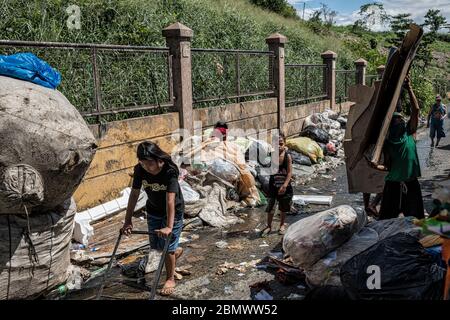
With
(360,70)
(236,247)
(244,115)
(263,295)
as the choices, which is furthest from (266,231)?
(360,70)

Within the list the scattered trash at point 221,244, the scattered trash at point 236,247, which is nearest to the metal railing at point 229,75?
the scattered trash at point 221,244

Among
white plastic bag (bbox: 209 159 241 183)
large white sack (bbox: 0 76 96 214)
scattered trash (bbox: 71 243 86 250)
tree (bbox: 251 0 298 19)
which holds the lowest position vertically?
scattered trash (bbox: 71 243 86 250)

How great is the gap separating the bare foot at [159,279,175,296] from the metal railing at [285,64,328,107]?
886 cm

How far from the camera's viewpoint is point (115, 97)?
6781mm

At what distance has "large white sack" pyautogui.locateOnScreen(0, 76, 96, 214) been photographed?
3.49 meters

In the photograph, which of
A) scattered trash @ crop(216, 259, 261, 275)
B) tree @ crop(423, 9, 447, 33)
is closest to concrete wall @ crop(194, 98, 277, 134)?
scattered trash @ crop(216, 259, 261, 275)

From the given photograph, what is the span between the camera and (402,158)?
15.7 feet

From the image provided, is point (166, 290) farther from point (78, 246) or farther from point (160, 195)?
point (78, 246)

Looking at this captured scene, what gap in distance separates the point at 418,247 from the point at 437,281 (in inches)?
11.7

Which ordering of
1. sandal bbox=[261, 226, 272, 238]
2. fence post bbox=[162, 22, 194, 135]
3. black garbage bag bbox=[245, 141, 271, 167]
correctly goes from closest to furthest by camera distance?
sandal bbox=[261, 226, 272, 238], fence post bbox=[162, 22, 194, 135], black garbage bag bbox=[245, 141, 271, 167]

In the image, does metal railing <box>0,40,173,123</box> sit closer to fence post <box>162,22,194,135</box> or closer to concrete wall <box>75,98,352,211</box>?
fence post <box>162,22,194,135</box>

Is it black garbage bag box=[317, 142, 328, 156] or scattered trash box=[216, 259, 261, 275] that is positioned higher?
black garbage bag box=[317, 142, 328, 156]

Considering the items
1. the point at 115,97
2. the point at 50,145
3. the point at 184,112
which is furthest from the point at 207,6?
the point at 50,145

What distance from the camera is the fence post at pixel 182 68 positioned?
7.46m
